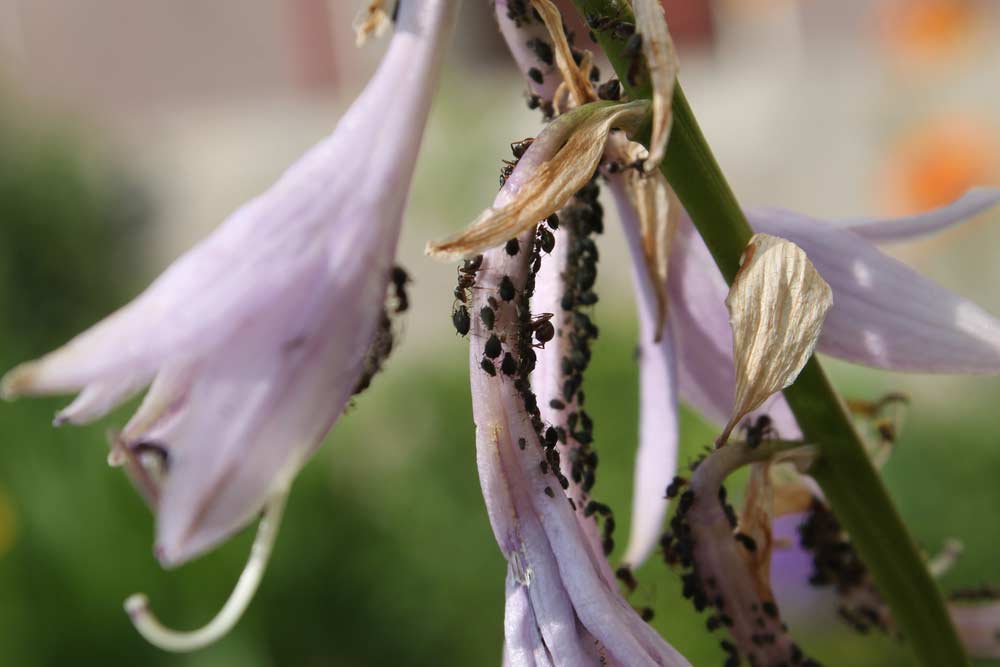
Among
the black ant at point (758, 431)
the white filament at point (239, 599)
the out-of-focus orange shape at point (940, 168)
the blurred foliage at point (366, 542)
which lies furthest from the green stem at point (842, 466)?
the out-of-focus orange shape at point (940, 168)

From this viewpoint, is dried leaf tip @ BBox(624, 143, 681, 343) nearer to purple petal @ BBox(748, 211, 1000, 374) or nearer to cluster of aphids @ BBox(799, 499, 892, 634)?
purple petal @ BBox(748, 211, 1000, 374)

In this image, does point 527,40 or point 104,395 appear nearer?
point 104,395

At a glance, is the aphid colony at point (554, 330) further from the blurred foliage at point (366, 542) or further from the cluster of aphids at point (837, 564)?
the blurred foliage at point (366, 542)

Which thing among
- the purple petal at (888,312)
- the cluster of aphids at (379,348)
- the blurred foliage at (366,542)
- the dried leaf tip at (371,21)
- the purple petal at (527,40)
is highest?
the dried leaf tip at (371,21)

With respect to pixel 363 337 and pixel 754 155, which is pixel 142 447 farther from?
pixel 754 155

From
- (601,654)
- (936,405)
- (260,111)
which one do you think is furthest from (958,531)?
(260,111)

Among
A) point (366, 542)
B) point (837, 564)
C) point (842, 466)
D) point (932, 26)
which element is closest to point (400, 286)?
point (842, 466)

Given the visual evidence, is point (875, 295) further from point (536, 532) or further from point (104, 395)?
point (104, 395)
